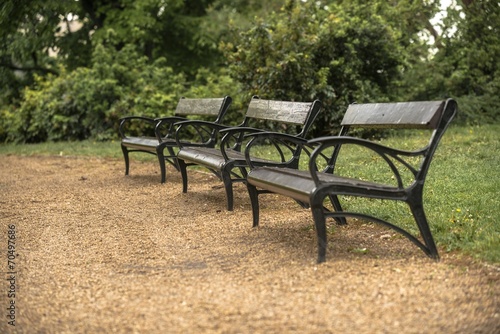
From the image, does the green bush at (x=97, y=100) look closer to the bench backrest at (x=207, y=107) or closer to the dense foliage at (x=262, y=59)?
the dense foliage at (x=262, y=59)

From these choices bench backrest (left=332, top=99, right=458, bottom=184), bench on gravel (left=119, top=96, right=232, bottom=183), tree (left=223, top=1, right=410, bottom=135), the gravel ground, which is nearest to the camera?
the gravel ground

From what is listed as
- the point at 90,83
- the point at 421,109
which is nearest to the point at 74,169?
the point at 90,83

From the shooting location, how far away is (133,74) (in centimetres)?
1570

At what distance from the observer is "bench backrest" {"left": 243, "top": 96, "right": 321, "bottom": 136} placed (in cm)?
593

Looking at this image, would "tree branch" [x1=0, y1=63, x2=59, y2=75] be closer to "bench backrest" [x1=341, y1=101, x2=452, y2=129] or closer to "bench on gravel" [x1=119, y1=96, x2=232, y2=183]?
"bench on gravel" [x1=119, y1=96, x2=232, y2=183]

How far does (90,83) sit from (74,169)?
470cm

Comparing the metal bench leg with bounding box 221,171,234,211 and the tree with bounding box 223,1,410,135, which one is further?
the tree with bounding box 223,1,410,135

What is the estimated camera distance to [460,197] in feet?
19.4

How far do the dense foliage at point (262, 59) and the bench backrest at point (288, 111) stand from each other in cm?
289

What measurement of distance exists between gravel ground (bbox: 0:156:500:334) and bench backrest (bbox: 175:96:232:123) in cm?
181

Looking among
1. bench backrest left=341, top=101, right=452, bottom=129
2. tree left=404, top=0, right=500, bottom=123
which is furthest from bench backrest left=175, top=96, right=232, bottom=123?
tree left=404, top=0, right=500, bottom=123

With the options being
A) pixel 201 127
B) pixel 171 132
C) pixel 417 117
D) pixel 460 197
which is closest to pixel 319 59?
pixel 171 132

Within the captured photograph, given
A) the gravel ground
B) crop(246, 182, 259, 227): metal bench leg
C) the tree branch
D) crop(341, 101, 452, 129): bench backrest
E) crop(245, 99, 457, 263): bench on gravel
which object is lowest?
the gravel ground

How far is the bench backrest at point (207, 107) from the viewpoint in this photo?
8.23 meters
